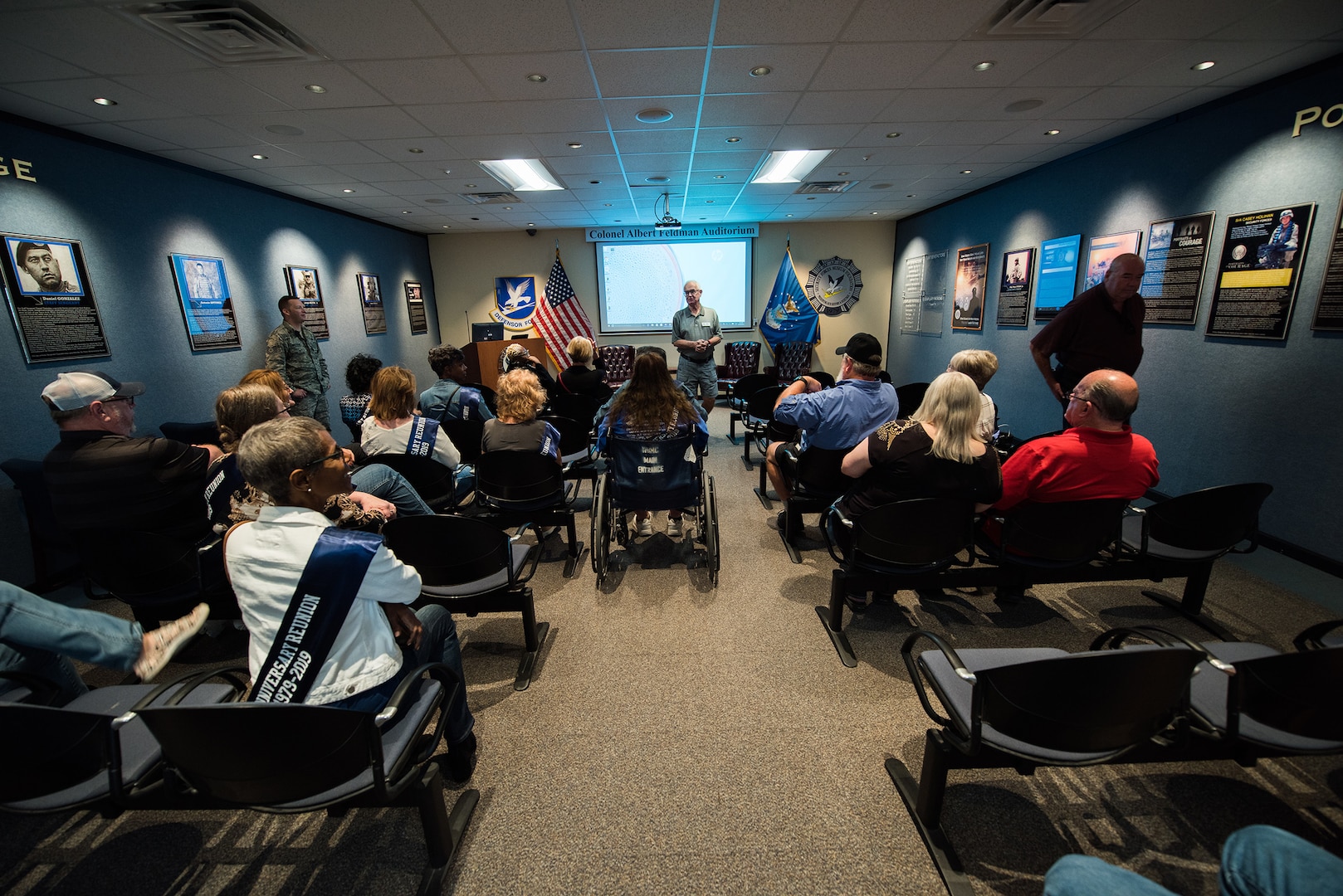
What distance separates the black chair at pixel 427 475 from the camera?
9.48 ft

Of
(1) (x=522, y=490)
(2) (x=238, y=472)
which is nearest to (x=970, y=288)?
(1) (x=522, y=490)

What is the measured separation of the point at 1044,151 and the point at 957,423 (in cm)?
464

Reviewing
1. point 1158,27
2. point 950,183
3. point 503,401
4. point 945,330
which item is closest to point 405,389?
point 503,401

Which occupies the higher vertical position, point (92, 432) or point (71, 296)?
point (71, 296)

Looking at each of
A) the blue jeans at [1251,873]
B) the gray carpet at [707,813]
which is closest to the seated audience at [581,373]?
the gray carpet at [707,813]

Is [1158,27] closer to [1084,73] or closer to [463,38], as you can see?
[1084,73]

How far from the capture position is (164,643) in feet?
5.28

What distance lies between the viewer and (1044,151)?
4.98 m

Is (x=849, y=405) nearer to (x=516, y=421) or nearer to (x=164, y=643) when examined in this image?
(x=516, y=421)

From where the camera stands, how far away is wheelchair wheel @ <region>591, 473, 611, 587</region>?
304 centimetres

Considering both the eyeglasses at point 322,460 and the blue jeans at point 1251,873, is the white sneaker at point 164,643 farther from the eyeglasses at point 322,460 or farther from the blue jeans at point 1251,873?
the blue jeans at point 1251,873

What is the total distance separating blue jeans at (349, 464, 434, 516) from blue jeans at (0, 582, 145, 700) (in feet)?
2.65

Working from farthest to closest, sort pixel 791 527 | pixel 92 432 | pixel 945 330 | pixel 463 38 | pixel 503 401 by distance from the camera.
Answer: pixel 945 330 → pixel 791 527 → pixel 503 401 → pixel 463 38 → pixel 92 432

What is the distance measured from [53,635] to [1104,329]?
202 inches
